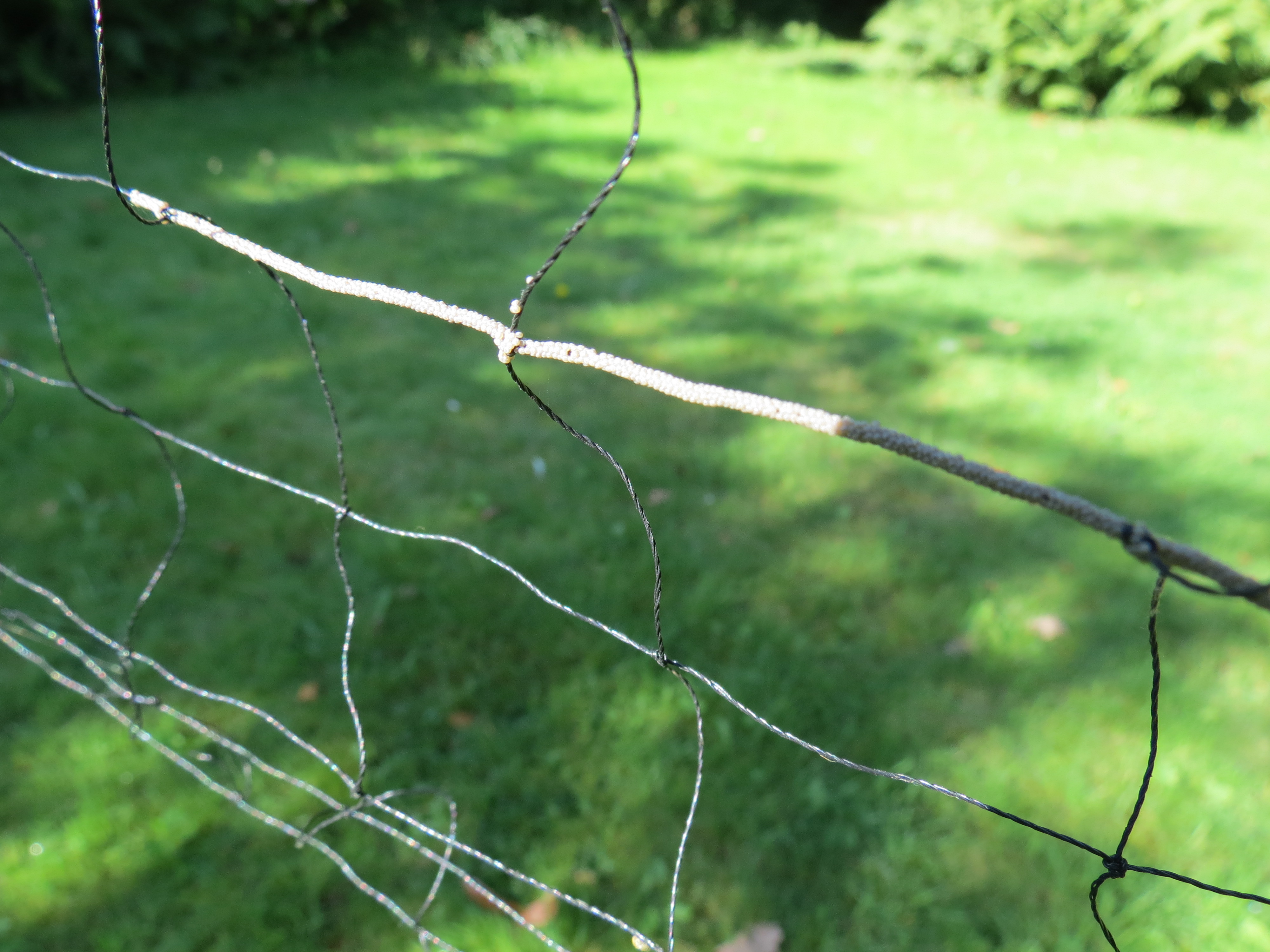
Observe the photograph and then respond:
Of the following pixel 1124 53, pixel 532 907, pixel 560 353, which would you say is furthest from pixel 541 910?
pixel 1124 53

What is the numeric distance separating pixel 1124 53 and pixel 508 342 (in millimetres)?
7520

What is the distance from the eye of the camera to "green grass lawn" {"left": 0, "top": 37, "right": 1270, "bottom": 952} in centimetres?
172

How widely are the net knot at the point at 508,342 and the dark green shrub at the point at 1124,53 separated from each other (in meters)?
7.21

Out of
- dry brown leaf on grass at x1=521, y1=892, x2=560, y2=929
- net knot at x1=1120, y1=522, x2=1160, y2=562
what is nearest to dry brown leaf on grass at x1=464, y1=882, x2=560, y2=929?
dry brown leaf on grass at x1=521, y1=892, x2=560, y2=929

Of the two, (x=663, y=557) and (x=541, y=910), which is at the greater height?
(x=663, y=557)

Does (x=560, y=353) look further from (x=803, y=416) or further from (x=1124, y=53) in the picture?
(x=1124, y=53)

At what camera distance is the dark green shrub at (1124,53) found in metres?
6.35

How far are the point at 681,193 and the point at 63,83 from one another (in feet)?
14.2

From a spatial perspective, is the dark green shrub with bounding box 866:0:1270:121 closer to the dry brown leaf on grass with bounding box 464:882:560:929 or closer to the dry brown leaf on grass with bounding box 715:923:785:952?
the dry brown leaf on grass with bounding box 715:923:785:952

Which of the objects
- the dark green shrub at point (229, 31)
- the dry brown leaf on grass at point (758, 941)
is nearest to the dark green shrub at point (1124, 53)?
the dark green shrub at point (229, 31)

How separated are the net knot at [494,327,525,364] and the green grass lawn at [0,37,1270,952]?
122cm

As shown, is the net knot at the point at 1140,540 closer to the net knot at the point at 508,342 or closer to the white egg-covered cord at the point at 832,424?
the white egg-covered cord at the point at 832,424

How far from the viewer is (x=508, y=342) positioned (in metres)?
0.90

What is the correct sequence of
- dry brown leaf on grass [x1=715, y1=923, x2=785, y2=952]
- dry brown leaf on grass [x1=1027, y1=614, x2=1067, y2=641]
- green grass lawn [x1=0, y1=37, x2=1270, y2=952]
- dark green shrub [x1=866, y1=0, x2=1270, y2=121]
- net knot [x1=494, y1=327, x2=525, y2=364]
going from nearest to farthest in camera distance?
net knot [x1=494, y1=327, x2=525, y2=364], dry brown leaf on grass [x1=715, y1=923, x2=785, y2=952], green grass lawn [x1=0, y1=37, x2=1270, y2=952], dry brown leaf on grass [x1=1027, y1=614, x2=1067, y2=641], dark green shrub [x1=866, y1=0, x2=1270, y2=121]
